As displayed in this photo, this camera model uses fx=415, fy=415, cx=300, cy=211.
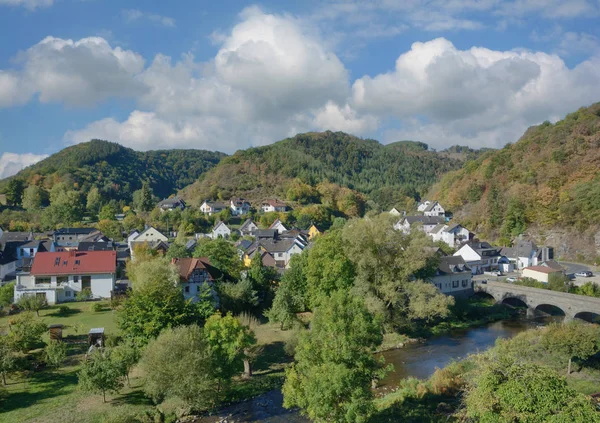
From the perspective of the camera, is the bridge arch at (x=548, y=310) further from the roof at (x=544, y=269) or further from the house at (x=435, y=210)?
the house at (x=435, y=210)

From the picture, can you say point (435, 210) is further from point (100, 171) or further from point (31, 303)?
point (100, 171)

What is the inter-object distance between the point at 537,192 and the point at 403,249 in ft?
163

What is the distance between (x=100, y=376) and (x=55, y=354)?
525cm

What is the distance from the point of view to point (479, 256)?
57.1m

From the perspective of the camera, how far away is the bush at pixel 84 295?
38.8 metres

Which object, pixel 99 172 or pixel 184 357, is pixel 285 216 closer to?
pixel 184 357

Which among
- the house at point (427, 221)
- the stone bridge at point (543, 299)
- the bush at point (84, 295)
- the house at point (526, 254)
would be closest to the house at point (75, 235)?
the bush at point (84, 295)

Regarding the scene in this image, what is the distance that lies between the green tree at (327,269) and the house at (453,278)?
40.0ft

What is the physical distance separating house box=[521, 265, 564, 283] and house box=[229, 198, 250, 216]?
216ft

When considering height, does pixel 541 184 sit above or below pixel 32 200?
below

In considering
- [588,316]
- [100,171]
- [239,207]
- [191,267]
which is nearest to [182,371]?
[191,267]

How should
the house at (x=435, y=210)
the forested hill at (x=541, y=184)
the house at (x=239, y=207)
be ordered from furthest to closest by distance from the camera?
the house at (x=239, y=207) < the house at (x=435, y=210) < the forested hill at (x=541, y=184)

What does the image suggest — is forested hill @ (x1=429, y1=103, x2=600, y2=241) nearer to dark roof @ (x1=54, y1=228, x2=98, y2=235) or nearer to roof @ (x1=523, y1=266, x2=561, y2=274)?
roof @ (x1=523, y1=266, x2=561, y2=274)

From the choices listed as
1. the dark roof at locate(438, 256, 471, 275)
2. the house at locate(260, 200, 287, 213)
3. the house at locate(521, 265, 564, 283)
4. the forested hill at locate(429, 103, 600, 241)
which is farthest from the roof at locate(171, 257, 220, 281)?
the house at locate(260, 200, 287, 213)
